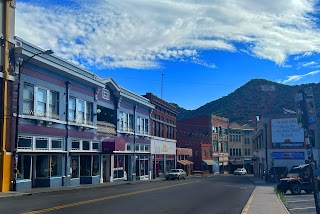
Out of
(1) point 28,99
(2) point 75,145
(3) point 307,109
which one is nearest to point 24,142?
(1) point 28,99

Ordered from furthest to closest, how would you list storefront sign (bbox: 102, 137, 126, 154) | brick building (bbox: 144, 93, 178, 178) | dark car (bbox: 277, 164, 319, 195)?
brick building (bbox: 144, 93, 178, 178) → storefront sign (bbox: 102, 137, 126, 154) → dark car (bbox: 277, 164, 319, 195)

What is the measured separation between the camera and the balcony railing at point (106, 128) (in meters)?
39.7

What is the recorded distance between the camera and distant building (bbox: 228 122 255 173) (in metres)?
102

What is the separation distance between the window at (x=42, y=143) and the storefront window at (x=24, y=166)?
38.9 inches

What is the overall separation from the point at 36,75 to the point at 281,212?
20.3m

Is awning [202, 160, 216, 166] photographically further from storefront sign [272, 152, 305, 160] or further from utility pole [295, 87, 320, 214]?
utility pole [295, 87, 320, 214]

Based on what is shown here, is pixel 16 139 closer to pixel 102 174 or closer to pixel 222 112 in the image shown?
pixel 102 174

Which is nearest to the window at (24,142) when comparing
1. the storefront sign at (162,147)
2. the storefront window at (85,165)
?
the storefront window at (85,165)

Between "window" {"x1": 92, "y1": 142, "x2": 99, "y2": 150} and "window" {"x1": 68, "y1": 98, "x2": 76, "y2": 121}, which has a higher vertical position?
"window" {"x1": 68, "y1": 98, "x2": 76, "y2": 121}

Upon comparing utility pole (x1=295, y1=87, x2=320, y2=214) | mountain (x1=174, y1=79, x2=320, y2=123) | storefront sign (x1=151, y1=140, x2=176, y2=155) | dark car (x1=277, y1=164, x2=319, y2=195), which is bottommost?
dark car (x1=277, y1=164, x2=319, y2=195)

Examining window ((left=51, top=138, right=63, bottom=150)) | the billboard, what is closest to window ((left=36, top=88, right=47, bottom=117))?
window ((left=51, top=138, right=63, bottom=150))

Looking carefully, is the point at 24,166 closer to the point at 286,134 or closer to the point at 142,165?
the point at 142,165

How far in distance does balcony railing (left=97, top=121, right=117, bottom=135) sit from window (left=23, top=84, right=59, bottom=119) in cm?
795

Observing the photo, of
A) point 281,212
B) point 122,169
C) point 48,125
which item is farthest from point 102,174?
point 281,212
